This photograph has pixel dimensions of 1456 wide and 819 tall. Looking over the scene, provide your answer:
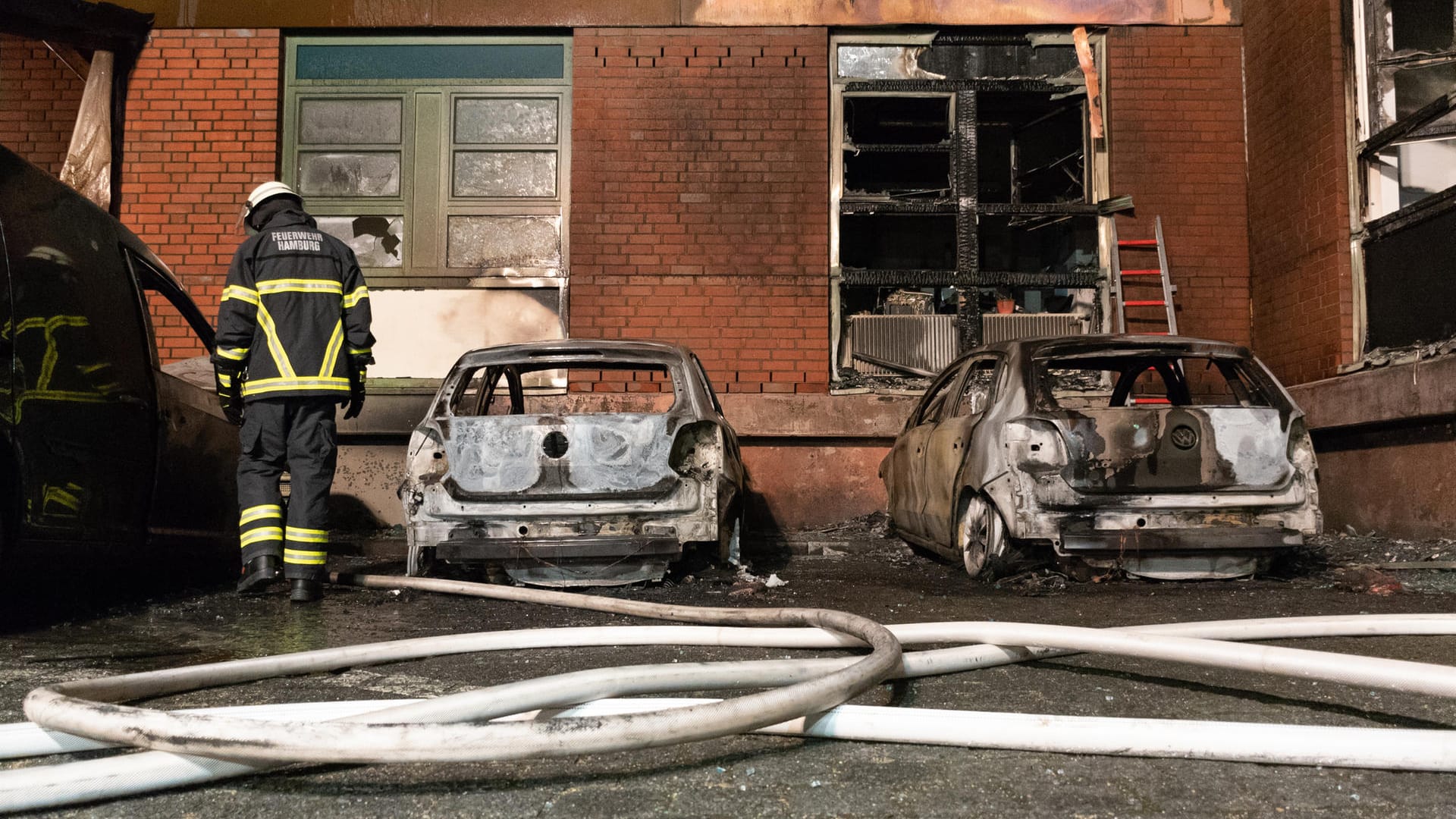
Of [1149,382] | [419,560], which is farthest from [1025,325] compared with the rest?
[419,560]

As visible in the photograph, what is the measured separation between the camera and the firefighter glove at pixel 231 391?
4.76 m

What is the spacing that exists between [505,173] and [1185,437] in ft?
20.6

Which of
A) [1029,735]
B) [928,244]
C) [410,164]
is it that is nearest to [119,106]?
[410,164]

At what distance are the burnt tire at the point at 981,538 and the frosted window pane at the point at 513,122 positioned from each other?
5425mm

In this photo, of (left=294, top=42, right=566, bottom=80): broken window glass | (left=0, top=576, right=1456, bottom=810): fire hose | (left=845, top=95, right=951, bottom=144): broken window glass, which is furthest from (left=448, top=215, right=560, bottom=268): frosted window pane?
(left=0, top=576, right=1456, bottom=810): fire hose

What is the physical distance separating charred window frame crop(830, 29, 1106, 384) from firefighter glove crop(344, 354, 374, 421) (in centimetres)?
462

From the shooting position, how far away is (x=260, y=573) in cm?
457

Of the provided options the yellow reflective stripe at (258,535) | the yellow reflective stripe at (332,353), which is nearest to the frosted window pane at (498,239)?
the yellow reflective stripe at (332,353)

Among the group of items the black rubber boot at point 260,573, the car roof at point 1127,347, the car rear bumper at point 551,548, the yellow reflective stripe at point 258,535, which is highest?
the car roof at point 1127,347

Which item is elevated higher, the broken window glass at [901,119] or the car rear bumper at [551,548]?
the broken window glass at [901,119]

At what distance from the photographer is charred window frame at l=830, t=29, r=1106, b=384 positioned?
8.73 meters

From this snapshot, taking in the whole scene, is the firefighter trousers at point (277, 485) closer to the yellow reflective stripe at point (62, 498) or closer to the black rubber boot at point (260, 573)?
the black rubber boot at point (260, 573)

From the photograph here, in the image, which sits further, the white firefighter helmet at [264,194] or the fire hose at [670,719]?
the white firefighter helmet at [264,194]

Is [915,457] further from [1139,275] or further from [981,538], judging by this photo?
[1139,275]
